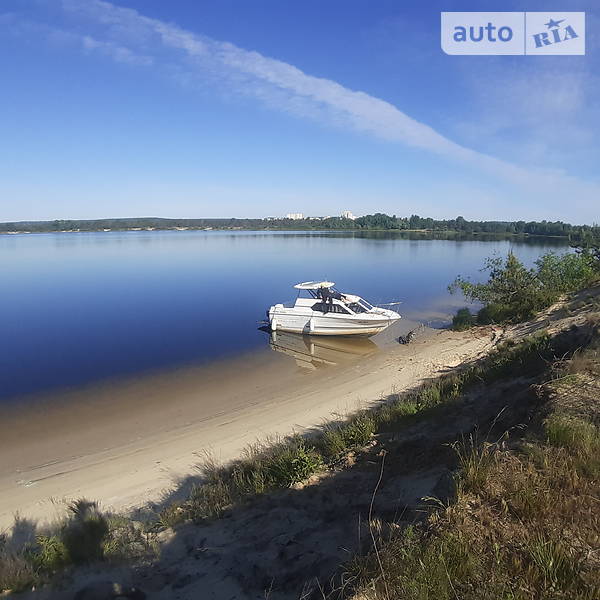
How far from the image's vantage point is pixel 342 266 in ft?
194

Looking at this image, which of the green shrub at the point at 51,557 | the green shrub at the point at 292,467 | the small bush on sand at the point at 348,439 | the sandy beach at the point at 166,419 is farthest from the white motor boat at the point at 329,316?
the green shrub at the point at 51,557

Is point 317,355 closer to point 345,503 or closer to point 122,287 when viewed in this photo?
point 345,503

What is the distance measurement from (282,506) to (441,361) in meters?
13.1

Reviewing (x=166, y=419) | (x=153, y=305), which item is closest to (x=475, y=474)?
(x=166, y=419)

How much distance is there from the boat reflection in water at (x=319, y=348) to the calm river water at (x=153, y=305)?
123cm

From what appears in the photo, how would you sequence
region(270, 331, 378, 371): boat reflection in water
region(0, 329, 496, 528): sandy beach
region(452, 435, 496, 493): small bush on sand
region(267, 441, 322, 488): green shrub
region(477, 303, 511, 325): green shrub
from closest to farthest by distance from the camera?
region(452, 435, 496, 493): small bush on sand < region(267, 441, 322, 488): green shrub < region(0, 329, 496, 528): sandy beach < region(270, 331, 378, 371): boat reflection in water < region(477, 303, 511, 325): green shrub

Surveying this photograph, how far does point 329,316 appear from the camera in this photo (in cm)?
2327

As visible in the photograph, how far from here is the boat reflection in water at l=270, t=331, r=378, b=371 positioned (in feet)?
67.3

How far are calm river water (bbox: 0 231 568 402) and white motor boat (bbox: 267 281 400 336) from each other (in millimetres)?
1831

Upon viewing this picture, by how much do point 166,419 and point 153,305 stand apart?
70.7 feet

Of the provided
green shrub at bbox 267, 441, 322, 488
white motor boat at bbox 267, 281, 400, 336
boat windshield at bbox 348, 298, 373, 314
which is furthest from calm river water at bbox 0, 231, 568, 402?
green shrub at bbox 267, 441, 322, 488

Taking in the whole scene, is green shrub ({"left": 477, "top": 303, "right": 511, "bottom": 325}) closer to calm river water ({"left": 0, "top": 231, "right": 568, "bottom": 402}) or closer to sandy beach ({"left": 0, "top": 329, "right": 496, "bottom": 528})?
sandy beach ({"left": 0, "top": 329, "right": 496, "bottom": 528})

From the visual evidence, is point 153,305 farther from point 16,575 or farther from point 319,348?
point 16,575

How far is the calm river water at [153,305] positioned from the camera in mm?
19953
